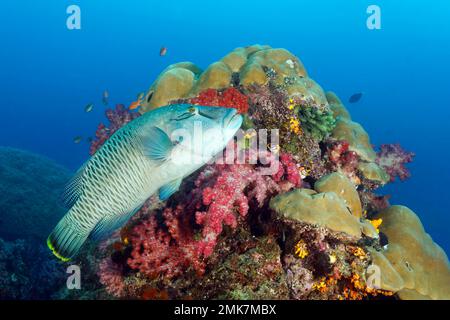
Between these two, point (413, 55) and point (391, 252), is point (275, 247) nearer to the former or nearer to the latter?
point (391, 252)

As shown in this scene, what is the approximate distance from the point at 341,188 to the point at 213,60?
154m

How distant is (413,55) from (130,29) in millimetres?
133532

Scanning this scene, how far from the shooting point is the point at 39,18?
14025 cm

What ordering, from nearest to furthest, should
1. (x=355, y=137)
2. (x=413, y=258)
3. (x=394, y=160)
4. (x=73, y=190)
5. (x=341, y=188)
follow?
(x=73, y=190) < (x=341, y=188) < (x=413, y=258) < (x=355, y=137) < (x=394, y=160)

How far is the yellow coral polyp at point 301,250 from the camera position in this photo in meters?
3.77

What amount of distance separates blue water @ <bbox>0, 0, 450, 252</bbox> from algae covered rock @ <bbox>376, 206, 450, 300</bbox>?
146 ft

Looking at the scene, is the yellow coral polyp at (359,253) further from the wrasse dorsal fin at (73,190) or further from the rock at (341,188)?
the wrasse dorsal fin at (73,190)

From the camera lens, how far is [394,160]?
7.70 metres

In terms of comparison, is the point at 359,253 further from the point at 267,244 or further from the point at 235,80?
the point at 235,80

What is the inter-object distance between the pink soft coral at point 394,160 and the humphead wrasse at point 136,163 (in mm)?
5990

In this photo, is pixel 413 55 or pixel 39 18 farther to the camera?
pixel 39 18

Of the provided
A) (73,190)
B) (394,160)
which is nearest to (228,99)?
(73,190)
